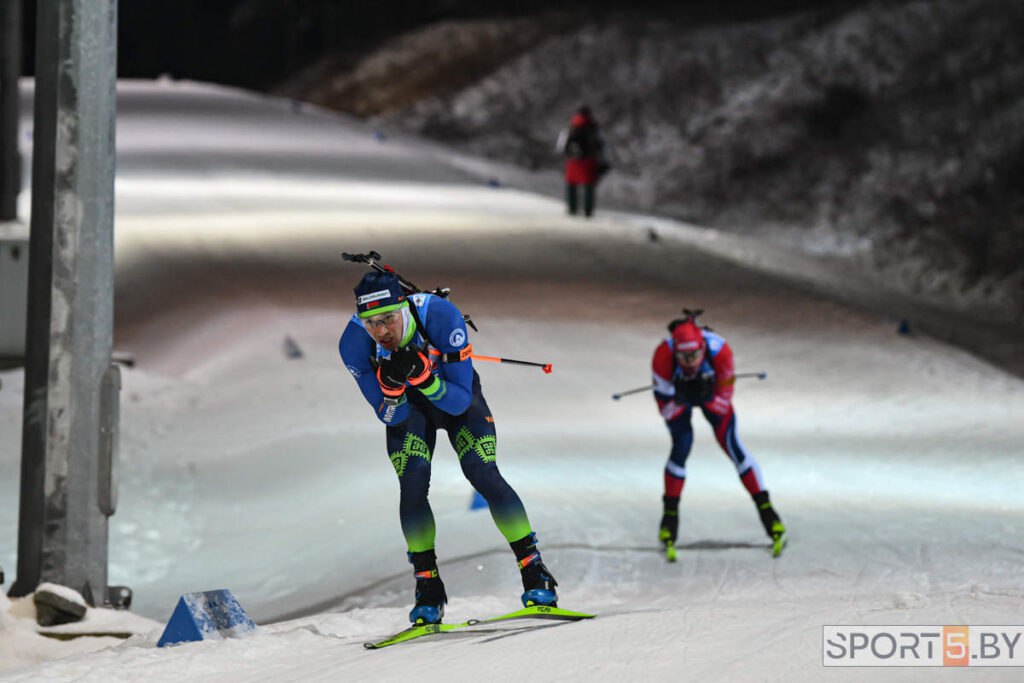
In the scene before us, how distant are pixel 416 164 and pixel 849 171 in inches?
386

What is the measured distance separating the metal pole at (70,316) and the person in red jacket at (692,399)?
3.73 m

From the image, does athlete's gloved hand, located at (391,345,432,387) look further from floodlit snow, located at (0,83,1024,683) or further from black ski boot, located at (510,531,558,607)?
floodlit snow, located at (0,83,1024,683)

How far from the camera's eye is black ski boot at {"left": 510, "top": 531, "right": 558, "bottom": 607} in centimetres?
757

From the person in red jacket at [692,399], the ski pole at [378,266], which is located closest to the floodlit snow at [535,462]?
the person in red jacket at [692,399]

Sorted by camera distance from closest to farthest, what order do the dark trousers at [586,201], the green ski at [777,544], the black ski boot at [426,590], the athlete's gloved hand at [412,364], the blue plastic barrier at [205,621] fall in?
the athlete's gloved hand at [412,364] < the black ski boot at [426,590] < the blue plastic barrier at [205,621] < the green ski at [777,544] < the dark trousers at [586,201]

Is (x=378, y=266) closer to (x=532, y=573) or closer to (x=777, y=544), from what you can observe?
(x=532, y=573)

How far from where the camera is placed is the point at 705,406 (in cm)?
1116

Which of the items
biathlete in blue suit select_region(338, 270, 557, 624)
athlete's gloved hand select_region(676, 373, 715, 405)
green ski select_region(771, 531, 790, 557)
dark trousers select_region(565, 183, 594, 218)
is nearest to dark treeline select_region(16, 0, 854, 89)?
dark trousers select_region(565, 183, 594, 218)

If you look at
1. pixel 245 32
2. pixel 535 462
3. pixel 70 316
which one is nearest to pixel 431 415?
pixel 70 316

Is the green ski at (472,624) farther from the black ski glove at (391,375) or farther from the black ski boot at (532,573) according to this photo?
the black ski glove at (391,375)

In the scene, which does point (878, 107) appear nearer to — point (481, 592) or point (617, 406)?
point (617, 406)

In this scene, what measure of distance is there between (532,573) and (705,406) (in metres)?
3.84

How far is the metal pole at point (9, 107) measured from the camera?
19906 millimetres

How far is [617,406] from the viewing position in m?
17.6
